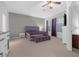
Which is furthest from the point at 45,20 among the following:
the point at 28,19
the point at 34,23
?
the point at 28,19

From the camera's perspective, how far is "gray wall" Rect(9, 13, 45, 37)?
9.05m

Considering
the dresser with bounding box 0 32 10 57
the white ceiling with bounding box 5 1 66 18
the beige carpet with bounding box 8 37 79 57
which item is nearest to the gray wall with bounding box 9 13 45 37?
the white ceiling with bounding box 5 1 66 18

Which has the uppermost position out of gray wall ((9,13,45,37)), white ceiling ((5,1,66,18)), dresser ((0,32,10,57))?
white ceiling ((5,1,66,18))

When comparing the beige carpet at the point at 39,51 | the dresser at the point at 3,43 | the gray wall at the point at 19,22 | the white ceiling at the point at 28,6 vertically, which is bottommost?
the beige carpet at the point at 39,51

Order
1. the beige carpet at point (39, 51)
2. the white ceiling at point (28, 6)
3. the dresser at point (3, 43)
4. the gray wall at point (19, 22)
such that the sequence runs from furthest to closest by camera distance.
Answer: the gray wall at point (19, 22) → the white ceiling at point (28, 6) → the beige carpet at point (39, 51) → the dresser at point (3, 43)

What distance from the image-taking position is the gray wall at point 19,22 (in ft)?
29.7

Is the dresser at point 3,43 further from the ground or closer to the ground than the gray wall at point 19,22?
closer to the ground

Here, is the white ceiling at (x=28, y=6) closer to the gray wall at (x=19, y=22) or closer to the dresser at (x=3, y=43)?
the gray wall at (x=19, y=22)

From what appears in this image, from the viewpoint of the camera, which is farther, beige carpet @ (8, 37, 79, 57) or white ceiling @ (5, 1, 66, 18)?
white ceiling @ (5, 1, 66, 18)

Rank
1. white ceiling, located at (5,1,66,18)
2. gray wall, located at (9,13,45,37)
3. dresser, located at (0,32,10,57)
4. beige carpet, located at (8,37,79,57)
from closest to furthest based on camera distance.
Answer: dresser, located at (0,32,10,57) < beige carpet, located at (8,37,79,57) < white ceiling, located at (5,1,66,18) < gray wall, located at (9,13,45,37)

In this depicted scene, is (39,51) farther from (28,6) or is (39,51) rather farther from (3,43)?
(28,6)

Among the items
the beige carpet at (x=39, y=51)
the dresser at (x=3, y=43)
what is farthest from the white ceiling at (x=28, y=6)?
the dresser at (x=3, y=43)

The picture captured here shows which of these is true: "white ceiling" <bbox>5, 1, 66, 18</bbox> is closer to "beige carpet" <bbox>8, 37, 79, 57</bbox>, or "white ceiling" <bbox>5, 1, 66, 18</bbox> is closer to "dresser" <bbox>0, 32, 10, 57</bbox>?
"beige carpet" <bbox>8, 37, 79, 57</bbox>

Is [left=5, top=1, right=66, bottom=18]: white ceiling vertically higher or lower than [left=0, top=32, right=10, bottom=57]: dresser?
higher
